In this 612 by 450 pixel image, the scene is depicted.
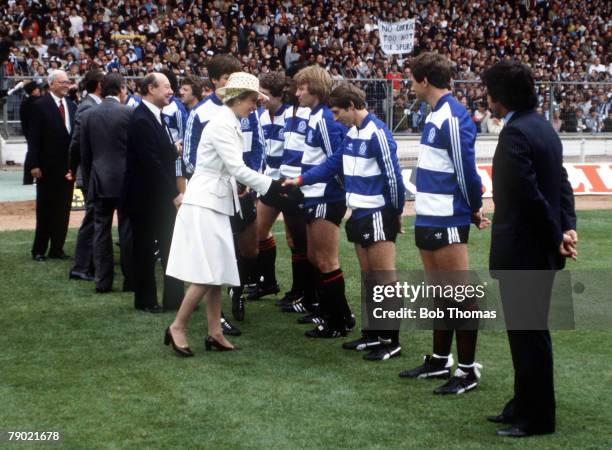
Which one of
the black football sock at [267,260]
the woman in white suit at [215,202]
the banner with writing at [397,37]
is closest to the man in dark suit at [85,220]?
the black football sock at [267,260]

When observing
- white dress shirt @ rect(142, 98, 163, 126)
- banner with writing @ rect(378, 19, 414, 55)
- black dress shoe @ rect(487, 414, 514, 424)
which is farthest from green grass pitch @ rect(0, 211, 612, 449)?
banner with writing @ rect(378, 19, 414, 55)

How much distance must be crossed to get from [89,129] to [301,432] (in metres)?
5.03

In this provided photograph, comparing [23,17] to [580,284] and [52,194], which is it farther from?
[580,284]

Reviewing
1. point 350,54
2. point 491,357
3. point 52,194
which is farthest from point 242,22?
point 491,357

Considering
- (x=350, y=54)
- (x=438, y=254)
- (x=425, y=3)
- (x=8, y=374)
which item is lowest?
(x=8, y=374)

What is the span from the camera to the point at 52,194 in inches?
422

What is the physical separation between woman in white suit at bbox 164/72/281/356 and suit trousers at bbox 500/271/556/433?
2255 millimetres

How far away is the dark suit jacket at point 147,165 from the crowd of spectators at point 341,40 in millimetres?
9765

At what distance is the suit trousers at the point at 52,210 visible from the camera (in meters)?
10.7

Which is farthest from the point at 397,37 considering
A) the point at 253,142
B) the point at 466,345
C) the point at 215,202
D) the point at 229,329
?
the point at 466,345

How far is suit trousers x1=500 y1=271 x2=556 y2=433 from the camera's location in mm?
5055

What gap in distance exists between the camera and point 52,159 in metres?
10.6

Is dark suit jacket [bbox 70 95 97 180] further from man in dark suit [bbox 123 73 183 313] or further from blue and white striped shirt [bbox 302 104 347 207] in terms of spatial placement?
blue and white striped shirt [bbox 302 104 347 207]

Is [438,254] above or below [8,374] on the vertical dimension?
above
